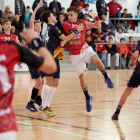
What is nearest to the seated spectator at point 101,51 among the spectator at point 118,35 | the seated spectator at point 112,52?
the seated spectator at point 112,52

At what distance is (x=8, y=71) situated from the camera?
3.02 m

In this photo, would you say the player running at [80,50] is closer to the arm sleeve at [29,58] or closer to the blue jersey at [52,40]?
the blue jersey at [52,40]

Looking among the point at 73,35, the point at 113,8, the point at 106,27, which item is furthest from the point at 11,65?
the point at 113,8

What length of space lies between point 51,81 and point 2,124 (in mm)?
4791

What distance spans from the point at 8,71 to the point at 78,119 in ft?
15.1

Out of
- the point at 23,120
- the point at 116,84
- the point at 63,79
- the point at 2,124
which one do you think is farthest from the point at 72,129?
the point at 63,79

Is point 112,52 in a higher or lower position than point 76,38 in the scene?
lower

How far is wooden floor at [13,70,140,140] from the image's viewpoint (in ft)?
20.1

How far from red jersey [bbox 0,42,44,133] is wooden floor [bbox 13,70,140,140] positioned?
9.63ft

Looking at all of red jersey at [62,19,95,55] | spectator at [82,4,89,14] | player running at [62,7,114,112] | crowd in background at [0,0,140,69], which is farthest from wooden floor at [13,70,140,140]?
spectator at [82,4,89,14]

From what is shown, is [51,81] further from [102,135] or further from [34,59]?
[34,59]

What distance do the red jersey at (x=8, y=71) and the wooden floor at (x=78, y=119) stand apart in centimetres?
293

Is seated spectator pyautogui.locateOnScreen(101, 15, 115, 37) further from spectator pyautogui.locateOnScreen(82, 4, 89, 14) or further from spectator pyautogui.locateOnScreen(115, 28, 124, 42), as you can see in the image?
spectator pyautogui.locateOnScreen(82, 4, 89, 14)

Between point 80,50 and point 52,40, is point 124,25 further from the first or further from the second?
point 52,40
